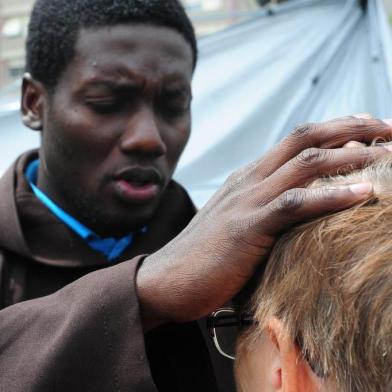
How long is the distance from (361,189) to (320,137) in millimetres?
95

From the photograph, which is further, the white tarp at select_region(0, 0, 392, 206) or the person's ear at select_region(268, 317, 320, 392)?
the white tarp at select_region(0, 0, 392, 206)

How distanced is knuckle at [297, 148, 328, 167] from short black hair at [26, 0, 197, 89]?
806 millimetres

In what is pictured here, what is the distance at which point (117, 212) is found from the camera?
146 cm

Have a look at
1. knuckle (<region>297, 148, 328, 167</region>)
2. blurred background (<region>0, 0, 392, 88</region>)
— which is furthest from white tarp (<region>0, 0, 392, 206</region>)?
blurred background (<region>0, 0, 392, 88</region>)

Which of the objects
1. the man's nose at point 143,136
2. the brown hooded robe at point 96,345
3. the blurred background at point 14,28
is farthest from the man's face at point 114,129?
the blurred background at point 14,28

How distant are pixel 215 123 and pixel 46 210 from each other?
3.37ft

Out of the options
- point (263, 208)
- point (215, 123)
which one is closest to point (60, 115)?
point (263, 208)

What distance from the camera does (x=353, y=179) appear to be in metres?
0.82

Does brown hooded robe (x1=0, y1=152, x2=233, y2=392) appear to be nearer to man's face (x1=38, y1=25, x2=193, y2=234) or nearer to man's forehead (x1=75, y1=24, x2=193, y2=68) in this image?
man's face (x1=38, y1=25, x2=193, y2=234)

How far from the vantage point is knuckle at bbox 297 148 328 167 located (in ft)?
2.66

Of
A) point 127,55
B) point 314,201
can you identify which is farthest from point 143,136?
point 314,201

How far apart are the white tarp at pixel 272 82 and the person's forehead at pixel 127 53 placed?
652mm

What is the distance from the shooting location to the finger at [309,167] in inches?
31.9

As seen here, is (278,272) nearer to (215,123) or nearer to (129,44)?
(129,44)
